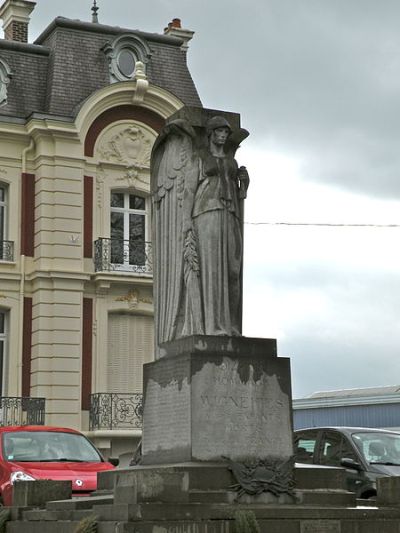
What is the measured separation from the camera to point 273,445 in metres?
11.9

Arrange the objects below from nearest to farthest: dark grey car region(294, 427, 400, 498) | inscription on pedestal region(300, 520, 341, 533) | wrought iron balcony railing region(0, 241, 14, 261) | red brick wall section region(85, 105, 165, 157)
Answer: inscription on pedestal region(300, 520, 341, 533), dark grey car region(294, 427, 400, 498), wrought iron balcony railing region(0, 241, 14, 261), red brick wall section region(85, 105, 165, 157)

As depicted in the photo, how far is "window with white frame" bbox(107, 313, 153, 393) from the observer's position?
3123 cm

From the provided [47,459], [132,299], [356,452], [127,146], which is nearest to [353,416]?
[132,299]

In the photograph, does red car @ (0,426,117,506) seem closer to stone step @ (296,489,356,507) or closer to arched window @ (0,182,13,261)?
stone step @ (296,489,356,507)

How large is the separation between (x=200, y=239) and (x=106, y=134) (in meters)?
20.0

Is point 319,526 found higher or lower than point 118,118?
lower

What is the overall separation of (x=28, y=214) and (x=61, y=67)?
4.14m

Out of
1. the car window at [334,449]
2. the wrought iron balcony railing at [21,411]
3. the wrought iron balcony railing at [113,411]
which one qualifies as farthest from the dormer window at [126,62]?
the car window at [334,449]

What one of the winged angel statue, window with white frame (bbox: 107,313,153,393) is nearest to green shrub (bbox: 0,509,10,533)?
the winged angel statue

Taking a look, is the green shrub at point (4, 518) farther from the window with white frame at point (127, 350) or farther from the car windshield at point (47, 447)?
the window with white frame at point (127, 350)

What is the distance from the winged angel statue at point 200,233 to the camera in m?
12.5

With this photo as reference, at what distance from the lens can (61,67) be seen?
32.1 metres

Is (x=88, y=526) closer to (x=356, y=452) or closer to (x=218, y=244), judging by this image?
(x=218, y=244)

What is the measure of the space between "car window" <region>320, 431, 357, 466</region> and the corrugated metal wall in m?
25.6
